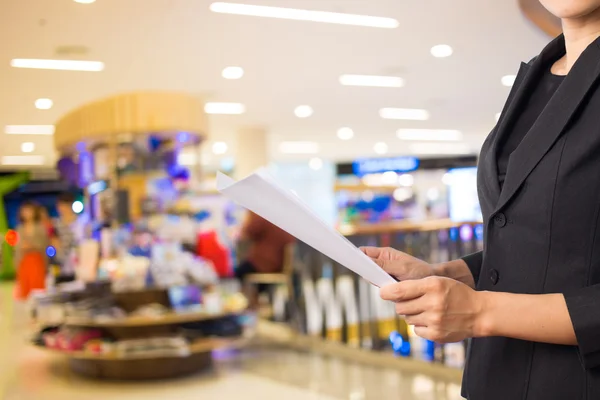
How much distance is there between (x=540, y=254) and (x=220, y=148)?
1673 cm

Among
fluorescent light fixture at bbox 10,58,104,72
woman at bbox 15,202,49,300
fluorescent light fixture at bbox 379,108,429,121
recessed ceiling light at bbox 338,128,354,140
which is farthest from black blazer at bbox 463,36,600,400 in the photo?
recessed ceiling light at bbox 338,128,354,140

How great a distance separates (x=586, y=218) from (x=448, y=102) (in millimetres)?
11174

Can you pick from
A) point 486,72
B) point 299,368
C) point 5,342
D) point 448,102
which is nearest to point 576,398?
point 299,368

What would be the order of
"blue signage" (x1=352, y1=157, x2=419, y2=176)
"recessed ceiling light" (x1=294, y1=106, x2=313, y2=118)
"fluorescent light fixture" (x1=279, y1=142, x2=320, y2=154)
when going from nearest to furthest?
"recessed ceiling light" (x1=294, y1=106, x2=313, y2=118) → "fluorescent light fixture" (x1=279, y1=142, x2=320, y2=154) → "blue signage" (x1=352, y1=157, x2=419, y2=176)

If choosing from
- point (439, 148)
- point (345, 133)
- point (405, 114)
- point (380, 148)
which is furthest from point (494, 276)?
point (439, 148)

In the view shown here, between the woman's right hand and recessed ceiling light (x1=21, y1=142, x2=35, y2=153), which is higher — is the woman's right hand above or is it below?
below

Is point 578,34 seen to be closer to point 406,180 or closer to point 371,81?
point 371,81

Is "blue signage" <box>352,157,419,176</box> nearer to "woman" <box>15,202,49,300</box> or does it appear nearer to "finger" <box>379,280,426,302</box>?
"woman" <box>15,202,49,300</box>

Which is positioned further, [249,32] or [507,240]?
[249,32]

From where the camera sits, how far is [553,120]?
0.89 metres

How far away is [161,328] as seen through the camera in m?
5.55

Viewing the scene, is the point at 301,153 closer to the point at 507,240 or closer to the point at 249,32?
the point at 249,32

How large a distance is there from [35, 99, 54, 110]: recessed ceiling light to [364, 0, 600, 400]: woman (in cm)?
1006

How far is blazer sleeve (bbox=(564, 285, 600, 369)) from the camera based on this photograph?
2.70 ft
